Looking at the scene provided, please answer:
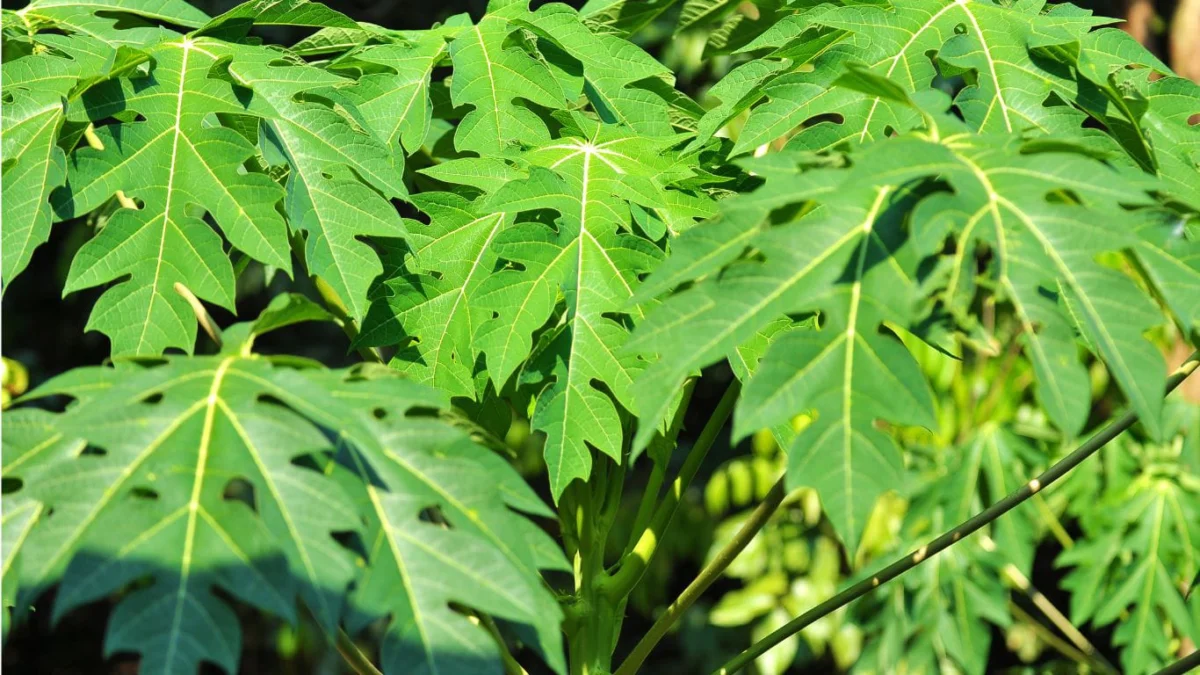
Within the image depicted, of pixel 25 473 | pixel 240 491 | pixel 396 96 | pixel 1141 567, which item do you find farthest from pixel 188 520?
pixel 240 491

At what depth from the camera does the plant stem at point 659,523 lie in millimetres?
969

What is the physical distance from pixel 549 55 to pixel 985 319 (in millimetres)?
2375

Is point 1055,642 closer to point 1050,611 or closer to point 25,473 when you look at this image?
point 1050,611

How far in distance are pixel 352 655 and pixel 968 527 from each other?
1.52 feet

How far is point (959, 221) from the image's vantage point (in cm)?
65

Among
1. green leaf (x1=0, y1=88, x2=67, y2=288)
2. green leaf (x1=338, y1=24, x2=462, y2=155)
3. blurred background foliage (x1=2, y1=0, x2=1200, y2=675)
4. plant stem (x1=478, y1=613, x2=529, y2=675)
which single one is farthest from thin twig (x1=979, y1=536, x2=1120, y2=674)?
green leaf (x1=0, y1=88, x2=67, y2=288)

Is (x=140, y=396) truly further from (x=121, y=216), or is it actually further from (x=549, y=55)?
(x=549, y=55)

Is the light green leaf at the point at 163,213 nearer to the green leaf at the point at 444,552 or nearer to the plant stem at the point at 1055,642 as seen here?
the green leaf at the point at 444,552

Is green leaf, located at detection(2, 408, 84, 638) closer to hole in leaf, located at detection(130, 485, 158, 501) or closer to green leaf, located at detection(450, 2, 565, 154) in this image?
hole in leaf, located at detection(130, 485, 158, 501)

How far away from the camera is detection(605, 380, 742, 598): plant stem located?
38.2 inches

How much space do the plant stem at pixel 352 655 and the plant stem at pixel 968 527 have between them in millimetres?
273

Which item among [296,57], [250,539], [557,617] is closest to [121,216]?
[296,57]

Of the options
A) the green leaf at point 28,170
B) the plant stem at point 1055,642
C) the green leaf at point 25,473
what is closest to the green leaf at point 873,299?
the green leaf at point 25,473

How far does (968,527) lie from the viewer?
865mm
